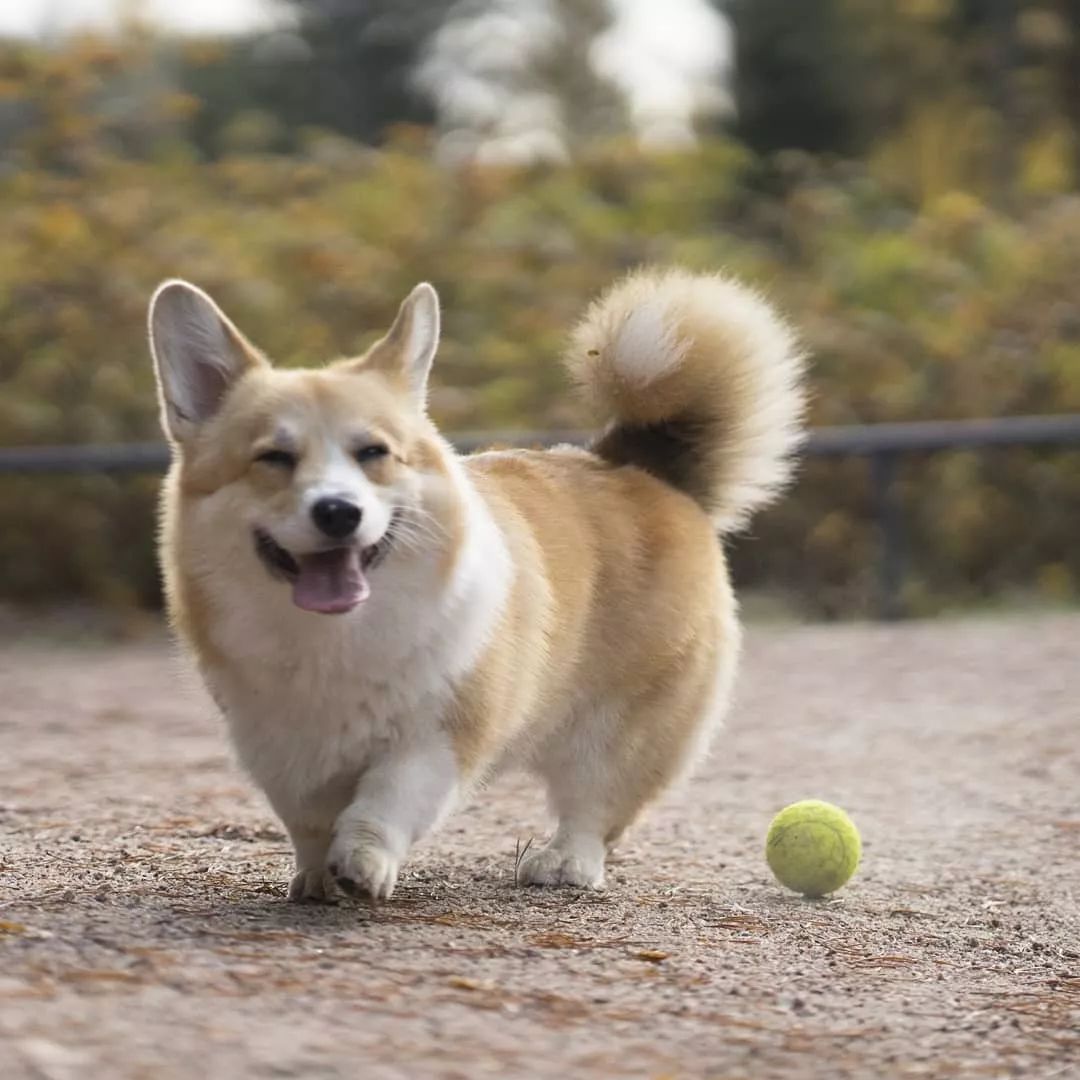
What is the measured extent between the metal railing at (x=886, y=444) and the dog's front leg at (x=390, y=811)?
633 centimetres

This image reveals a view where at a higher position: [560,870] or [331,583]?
[331,583]

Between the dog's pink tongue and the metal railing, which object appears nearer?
the dog's pink tongue

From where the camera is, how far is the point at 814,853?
4.54 metres

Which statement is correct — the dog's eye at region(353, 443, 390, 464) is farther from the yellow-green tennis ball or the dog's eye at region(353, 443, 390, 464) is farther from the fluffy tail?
the yellow-green tennis ball

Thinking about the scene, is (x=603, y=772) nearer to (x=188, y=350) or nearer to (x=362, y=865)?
(x=362, y=865)

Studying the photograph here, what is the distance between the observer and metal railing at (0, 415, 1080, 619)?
1043cm

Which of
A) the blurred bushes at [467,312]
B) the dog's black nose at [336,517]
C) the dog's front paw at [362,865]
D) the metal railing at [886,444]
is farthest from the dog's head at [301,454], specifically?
the blurred bushes at [467,312]

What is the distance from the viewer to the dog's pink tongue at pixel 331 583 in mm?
3949

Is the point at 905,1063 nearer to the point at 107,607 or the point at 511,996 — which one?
the point at 511,996

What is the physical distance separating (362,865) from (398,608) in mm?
568

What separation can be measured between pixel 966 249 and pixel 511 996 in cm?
1013

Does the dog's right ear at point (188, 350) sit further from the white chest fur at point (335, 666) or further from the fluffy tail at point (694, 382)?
the fluffy tail at point (694, 382)

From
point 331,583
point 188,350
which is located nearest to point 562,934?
point 331,583

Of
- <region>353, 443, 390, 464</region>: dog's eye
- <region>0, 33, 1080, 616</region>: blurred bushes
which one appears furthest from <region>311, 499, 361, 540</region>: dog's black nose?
<region>0, 33, 1080, 616</region>: blurred bushes
